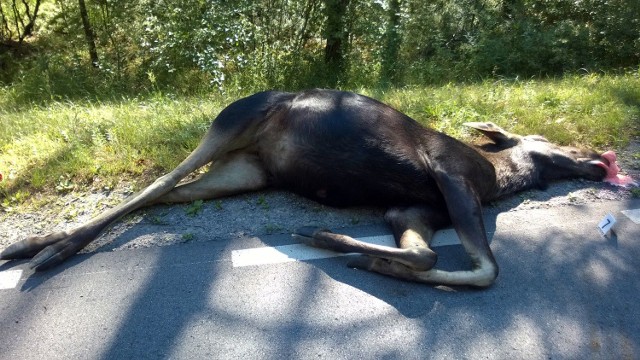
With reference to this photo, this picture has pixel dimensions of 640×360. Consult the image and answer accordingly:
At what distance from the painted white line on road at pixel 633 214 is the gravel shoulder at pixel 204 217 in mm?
206

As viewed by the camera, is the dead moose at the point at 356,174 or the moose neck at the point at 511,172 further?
the moose neck at the point at 511,172

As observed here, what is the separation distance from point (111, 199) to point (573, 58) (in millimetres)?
9055

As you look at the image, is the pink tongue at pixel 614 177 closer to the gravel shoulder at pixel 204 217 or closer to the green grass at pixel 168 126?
the gravel shoulder at pixel 204 217

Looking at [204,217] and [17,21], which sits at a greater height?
[17,21]

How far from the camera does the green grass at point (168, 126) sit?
13.2 ft

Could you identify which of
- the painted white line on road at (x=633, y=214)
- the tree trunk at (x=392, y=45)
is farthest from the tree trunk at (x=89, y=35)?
the painted white line on road at (x=633, y=214)

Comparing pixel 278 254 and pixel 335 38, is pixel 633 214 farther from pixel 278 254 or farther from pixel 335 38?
pixel 335 38

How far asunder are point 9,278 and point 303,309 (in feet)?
5.65

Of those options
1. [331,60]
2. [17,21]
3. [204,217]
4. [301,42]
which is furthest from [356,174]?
[17,21]

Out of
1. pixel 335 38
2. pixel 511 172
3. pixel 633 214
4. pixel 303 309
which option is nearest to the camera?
pixel 303 309

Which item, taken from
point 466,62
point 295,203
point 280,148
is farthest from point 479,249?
point 466,62

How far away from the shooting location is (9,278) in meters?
2.91

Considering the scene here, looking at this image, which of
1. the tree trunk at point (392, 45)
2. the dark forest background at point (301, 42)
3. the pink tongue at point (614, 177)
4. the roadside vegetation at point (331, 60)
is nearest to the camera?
the pink tongue at point (614, 177)

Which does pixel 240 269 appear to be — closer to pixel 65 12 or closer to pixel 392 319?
pixel 392 319
